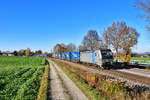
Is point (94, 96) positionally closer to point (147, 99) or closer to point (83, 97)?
point (83, 97)

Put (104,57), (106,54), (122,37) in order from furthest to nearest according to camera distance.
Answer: (122,37) < (106,54) < (104,57)

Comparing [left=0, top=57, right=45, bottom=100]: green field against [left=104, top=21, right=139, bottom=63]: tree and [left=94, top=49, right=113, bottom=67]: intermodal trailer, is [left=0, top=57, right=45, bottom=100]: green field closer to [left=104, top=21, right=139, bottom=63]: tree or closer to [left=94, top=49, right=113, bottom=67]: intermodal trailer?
[left=94, top=49, right=113, bottom=67]: intermodal trailer

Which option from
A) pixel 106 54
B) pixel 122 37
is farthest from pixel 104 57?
pixel 122 37

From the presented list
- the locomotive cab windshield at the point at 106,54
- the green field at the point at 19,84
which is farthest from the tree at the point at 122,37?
the green field at the point at 19,84

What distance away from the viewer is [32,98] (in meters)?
6.29

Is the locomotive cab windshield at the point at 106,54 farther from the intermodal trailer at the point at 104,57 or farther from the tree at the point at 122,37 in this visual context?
the tree at the point at 122,37

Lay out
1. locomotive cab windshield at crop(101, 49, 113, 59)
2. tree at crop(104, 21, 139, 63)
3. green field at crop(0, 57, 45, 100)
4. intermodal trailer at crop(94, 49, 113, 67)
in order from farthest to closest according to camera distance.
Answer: tree at crop(104, 21, 139, 63) → locomotive cab windshield at crop(101, 49, 113, 59) → intermodal trailer at crop(94, 49, 113, 67) → green field at crop(0, 57, 45, 100)

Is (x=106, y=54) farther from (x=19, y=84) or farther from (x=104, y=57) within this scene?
(x=19, y=84)

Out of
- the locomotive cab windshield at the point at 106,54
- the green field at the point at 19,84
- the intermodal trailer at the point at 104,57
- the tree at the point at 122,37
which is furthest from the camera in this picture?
the tree at the point at 122,37

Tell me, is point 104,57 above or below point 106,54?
below

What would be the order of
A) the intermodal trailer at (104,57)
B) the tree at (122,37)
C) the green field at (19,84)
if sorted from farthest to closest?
1. the tree at (122,37)
2. the intermodal trailer at (104,57)
3. the green field at (19,84)

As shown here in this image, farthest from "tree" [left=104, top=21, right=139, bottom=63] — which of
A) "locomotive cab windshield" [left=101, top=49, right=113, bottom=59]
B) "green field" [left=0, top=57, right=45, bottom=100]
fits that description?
"green field" [left=0, top=57, right=45, bottom=100]

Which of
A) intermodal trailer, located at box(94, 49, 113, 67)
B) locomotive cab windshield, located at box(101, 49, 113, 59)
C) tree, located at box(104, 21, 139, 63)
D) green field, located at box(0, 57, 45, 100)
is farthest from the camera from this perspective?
tree, located at box(104, 21, 139, 63)

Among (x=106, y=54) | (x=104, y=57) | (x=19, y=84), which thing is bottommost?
(x=19, y=84)
